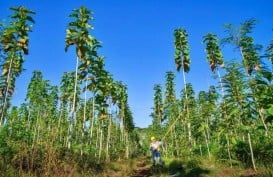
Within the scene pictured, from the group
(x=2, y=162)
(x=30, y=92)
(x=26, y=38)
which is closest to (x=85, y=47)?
(x=26, y=38)

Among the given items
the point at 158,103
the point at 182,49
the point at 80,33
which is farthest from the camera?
the point at 158,103

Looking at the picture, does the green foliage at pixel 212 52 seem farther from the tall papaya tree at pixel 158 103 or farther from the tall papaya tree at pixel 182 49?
the tall papaya tree at pixel 158 103

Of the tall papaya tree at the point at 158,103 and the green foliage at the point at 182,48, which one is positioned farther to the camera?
the tall papaya tree at the point at 158,103

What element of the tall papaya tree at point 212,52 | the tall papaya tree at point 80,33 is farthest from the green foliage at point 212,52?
the tall papaya tree at point 80,33

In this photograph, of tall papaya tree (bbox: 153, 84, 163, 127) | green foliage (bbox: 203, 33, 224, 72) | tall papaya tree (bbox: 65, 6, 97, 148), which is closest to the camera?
tall papaya tree (bbox: 65, 6, 97, 148)

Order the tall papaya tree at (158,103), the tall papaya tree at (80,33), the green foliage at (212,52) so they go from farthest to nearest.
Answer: the tall papaya tree at (158,103), the green foliage at (212,52), the tall papaya tree at (80,33)

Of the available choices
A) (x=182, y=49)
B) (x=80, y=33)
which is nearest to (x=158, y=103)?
(x=182, y=49)

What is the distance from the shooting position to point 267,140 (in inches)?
675

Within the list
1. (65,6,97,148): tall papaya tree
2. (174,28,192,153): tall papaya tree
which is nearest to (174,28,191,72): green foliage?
(174,28,192,153): tall papaya tree

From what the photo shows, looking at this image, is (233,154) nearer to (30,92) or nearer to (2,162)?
(2,162)

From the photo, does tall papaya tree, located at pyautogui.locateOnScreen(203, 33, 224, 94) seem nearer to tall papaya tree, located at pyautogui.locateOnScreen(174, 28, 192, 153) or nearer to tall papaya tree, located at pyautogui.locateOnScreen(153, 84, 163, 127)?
tall papaya tree, located at pyautogui.locateOnScreen(174, 28, 192, 153)

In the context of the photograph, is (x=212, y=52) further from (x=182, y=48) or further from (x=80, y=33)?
(x=80, y=33)

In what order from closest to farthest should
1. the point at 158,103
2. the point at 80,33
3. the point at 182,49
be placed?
the point at 80,33 → the point at 182,49 → the point at 158,103

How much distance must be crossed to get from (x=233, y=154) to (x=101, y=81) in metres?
20.4
